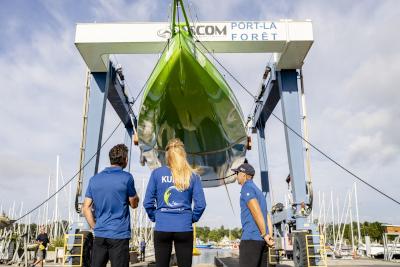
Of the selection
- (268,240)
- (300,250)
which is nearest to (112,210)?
(268,240)

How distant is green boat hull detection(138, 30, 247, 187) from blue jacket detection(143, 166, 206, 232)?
195 inches

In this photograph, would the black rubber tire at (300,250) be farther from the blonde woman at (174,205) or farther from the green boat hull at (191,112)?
the blonde woman at (174,205)

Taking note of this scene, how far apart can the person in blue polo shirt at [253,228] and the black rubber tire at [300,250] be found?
575 cm

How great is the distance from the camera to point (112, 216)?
3621 mm

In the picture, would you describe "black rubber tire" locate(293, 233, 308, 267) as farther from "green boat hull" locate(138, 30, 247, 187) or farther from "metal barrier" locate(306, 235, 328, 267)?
"green boat hull" locate(138, 30, 247, 187)

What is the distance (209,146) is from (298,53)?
145 inches

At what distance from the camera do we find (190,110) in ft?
32.9

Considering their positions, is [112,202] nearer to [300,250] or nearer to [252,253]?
[252,253]

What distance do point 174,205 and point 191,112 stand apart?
21.7 ft

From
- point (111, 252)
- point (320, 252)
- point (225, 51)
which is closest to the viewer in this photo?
point (111, 252)

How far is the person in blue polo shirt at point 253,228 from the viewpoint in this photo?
13.9 ft

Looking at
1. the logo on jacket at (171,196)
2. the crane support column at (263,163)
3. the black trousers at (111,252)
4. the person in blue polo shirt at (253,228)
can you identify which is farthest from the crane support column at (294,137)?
the black trousers at (111,252)

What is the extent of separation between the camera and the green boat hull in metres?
8.66

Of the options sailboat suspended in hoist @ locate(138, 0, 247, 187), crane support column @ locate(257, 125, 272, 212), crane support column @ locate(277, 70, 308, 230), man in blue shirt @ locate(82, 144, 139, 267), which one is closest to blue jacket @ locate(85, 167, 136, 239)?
man in blue shirt @ locate(82, 144, 139, 267)
